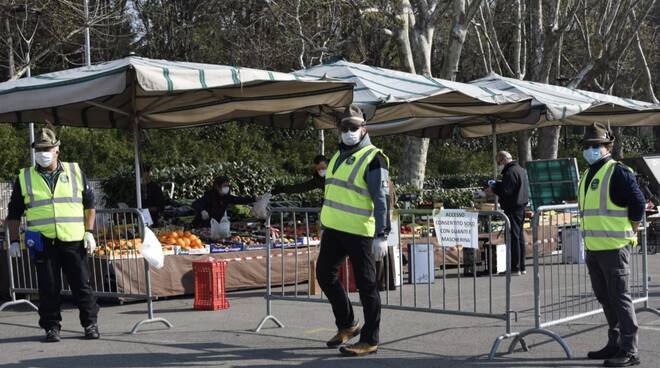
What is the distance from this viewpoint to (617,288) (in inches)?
298

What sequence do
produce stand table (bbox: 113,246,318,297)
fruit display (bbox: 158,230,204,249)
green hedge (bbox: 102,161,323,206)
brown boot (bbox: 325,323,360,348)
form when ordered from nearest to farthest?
brown boot (bbox: 325,323,360,348) < produce stand table (bbox: 113,246,318,297) < fruit display (bbox: 158,230,204,249) < green hedge (bbox: 102,161,323,206)

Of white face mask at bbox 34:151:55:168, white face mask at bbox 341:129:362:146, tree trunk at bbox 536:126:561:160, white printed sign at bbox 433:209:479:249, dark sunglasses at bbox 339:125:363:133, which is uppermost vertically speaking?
tree trunk at bbox 536:126:561:160

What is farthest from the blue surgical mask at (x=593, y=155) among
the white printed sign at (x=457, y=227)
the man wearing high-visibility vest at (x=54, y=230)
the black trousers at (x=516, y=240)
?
the black trousers at (x=516, y=240)

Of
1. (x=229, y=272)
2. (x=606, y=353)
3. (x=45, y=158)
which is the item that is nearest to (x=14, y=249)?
(x=45, y=158)

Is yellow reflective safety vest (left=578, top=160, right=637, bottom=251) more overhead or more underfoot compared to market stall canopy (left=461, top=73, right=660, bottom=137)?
more underfoot

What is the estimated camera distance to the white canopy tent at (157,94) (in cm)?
977

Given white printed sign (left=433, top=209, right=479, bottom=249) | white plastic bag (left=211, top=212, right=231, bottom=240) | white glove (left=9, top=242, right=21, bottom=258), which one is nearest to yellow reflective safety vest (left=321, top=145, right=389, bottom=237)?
white printed sign (left=433, top=209, right=479, bottom=249)

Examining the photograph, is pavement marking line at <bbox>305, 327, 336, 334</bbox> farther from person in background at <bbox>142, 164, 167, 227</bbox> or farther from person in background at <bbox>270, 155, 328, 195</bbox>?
person in background at <bbox>142, 164, 167, 227</bbox>

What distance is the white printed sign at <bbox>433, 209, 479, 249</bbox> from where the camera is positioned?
27.2ft

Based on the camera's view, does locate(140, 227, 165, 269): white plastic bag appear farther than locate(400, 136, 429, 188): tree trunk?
No

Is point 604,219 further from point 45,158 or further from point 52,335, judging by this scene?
point 52,335

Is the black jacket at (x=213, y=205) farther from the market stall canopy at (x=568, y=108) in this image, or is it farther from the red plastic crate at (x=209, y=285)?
the market stall canopy at (x=568, y=108)

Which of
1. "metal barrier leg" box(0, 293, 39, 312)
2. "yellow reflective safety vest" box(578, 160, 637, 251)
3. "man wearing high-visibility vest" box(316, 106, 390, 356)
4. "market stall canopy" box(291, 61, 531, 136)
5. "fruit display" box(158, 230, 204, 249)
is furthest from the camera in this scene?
"market stall canopy" box(291, 61, 531, 136)

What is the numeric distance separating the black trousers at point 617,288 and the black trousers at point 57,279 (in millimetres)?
4561
